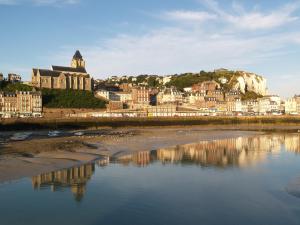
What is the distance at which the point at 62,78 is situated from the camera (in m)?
79.8

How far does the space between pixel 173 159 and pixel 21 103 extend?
51.8 m

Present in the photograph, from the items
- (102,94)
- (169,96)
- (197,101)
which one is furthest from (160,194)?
(169,96)

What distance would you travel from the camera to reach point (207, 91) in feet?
329

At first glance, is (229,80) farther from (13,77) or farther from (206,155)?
(206,155)

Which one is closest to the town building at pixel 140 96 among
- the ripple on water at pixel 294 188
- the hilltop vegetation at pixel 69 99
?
the hilltop vegetation at pixel 69 99

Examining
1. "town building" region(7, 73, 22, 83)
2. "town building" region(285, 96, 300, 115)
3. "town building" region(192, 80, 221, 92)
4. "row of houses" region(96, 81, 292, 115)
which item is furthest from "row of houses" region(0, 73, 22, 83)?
"town building" region(285, 96, 300, 115)

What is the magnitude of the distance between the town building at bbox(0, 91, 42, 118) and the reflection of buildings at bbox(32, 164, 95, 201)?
166ft

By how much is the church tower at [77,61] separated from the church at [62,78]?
3345mm

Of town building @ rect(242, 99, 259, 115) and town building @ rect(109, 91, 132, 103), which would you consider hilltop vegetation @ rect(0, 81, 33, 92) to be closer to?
town building @ rect(109, 91, 132, 103)

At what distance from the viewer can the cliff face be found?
11688 cm

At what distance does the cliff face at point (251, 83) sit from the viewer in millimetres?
116875

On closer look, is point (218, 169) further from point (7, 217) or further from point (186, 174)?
point (7, 217)

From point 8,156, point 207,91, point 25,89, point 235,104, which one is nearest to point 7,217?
point 8,156

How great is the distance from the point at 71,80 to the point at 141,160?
6272cm
